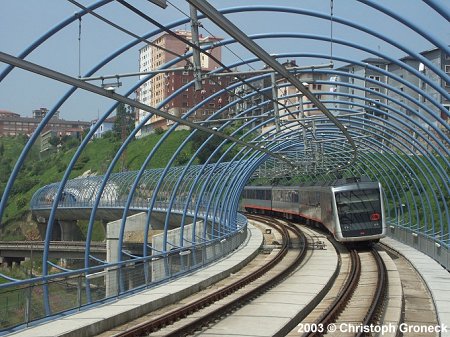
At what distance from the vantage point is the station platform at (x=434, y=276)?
47.5ft

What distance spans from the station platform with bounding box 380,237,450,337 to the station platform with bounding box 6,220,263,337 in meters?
6.16

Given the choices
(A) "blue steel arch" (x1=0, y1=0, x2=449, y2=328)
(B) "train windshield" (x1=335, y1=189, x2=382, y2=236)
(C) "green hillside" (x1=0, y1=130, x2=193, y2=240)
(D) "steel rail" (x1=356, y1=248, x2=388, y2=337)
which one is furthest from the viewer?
(C) "green hillside" (x1=0, y1=130, x2=193, y2=240)

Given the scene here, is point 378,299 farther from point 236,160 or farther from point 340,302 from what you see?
point 236,160

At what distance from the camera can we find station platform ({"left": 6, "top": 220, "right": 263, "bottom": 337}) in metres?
11.2

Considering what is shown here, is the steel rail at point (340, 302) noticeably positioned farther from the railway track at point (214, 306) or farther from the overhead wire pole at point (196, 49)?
the overhead wire pole at point (196, 49)

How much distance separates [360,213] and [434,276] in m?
9.14

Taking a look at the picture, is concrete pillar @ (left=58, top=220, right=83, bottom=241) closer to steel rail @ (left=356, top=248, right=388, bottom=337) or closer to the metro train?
the metro train

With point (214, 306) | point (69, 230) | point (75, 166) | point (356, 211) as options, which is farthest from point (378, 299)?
point (75, 166)

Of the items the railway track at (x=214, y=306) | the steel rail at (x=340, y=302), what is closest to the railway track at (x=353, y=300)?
the steel rail at (x=340, y=302)

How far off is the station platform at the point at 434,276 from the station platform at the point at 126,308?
6164mm

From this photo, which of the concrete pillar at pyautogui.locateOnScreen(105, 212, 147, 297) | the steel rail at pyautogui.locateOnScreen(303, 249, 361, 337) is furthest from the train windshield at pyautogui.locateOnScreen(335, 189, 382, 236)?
the concrete pillar at pyautogui.locateOnScreen(105, 212, 147, 297)

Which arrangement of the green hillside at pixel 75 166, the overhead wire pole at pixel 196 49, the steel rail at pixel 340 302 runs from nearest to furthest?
1. the overhead wire pole at pixel 196 49
2. the steel rail at pixel 340 302
3. the green hillside at pixel 75 166

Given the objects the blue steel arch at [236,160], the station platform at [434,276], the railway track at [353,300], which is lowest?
the railway track at [353,300]

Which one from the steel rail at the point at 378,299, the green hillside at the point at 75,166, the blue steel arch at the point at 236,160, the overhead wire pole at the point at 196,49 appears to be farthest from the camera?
the green hillside at the point at 75,166
